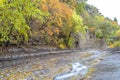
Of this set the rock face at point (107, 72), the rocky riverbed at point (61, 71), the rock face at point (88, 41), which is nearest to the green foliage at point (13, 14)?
the rocky riverbed at point (61, 71)

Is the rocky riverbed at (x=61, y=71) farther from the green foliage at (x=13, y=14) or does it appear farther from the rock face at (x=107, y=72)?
the green foliage at (x=13, y=14)

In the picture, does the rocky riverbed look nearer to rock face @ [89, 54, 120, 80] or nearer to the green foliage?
rock face @ [89, 54, 120, 80]

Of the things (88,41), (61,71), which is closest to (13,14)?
(61,71)

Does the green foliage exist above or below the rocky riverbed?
above

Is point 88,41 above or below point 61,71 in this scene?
above

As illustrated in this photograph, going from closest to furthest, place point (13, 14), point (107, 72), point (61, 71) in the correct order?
point (107, 72), point (61, 71), point (13, 14)

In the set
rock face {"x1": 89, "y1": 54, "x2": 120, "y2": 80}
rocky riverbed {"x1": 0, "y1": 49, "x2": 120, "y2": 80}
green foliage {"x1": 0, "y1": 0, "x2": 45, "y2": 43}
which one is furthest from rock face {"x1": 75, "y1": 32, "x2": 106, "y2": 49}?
rock face {"x1": 89, "y1": 54, "x2": 120, "y2": 80}

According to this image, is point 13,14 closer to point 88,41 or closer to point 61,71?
point 61,71

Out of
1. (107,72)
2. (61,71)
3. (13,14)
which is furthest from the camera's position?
(13,14)

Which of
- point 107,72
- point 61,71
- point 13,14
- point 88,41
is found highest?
point 13,14

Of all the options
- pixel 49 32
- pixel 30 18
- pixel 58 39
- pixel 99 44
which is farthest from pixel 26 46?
pixel 99 44

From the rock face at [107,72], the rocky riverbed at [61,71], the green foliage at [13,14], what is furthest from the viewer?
the green foliage at [13,14]

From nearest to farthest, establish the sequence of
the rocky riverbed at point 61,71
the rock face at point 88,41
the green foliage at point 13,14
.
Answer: the rocky riverbed at point 61,71 < the green foliage at point 13,14 < the rock face at point 88,41

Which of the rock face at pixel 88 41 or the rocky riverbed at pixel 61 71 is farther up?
the rock face at pixel 88 41
